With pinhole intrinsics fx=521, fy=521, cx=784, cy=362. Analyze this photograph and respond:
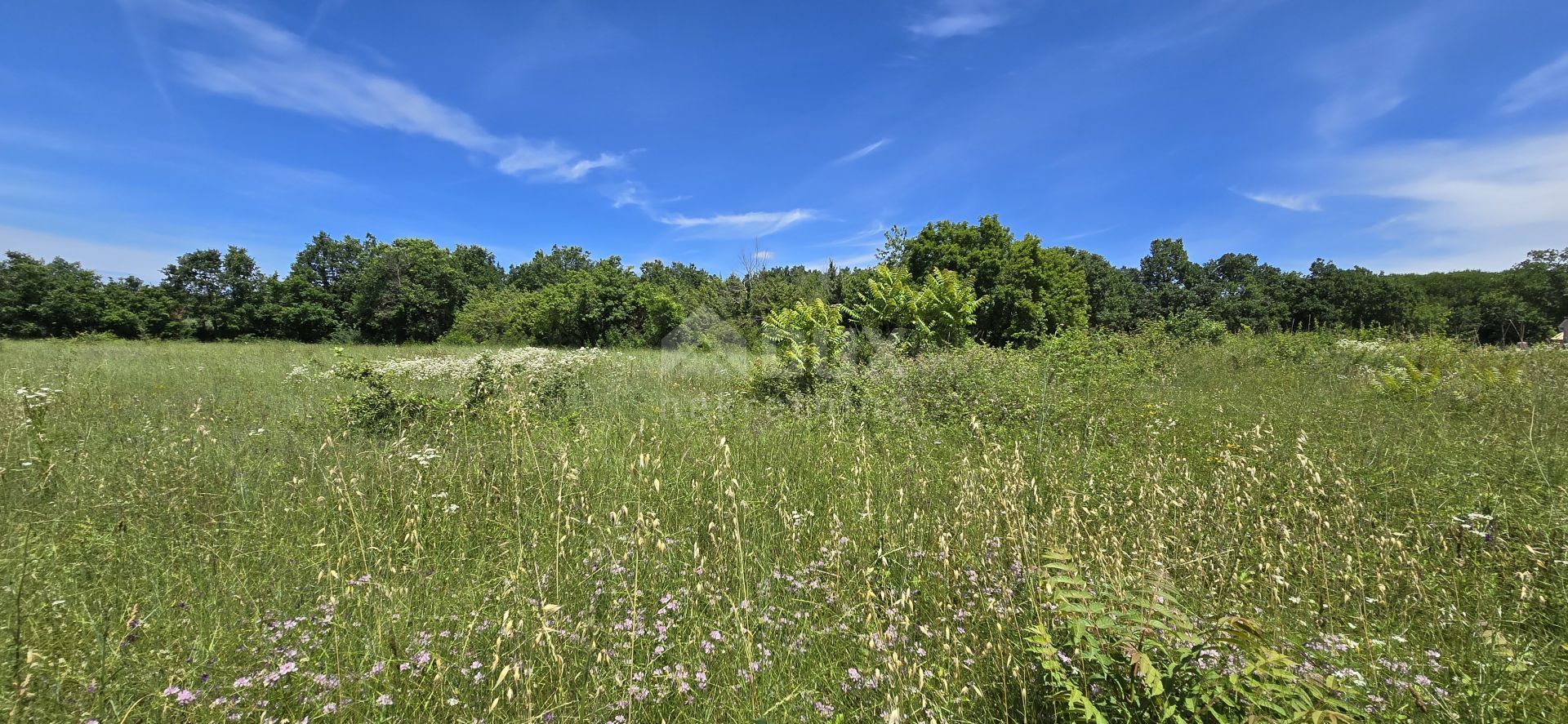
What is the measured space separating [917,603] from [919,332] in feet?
30.2

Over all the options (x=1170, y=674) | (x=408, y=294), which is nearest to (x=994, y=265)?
(x=1170, y=674)

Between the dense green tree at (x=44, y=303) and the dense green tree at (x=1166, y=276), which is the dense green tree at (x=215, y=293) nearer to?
the dense green tree at (x=44, y=303)

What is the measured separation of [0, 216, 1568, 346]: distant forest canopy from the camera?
75.5 feet

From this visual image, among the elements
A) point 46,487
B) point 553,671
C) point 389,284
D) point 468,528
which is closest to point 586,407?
point 468,528

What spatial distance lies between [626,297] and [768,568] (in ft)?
83.1

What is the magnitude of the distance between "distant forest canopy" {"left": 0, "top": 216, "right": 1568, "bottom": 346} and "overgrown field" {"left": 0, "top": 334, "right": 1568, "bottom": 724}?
885 centimetres

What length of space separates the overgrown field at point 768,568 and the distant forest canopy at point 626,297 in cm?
885

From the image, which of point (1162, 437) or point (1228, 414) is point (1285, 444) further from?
point (1228, 414)

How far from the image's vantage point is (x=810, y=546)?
2.67 m

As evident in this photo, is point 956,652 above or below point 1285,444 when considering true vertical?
below

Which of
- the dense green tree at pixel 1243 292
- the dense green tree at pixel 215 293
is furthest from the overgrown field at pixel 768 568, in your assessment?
the dense green tree at pixel 1243 292

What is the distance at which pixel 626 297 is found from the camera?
2616 centimetres

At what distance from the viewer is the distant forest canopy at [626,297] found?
23.0 meters

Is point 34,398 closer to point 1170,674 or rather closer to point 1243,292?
point 1170,674
